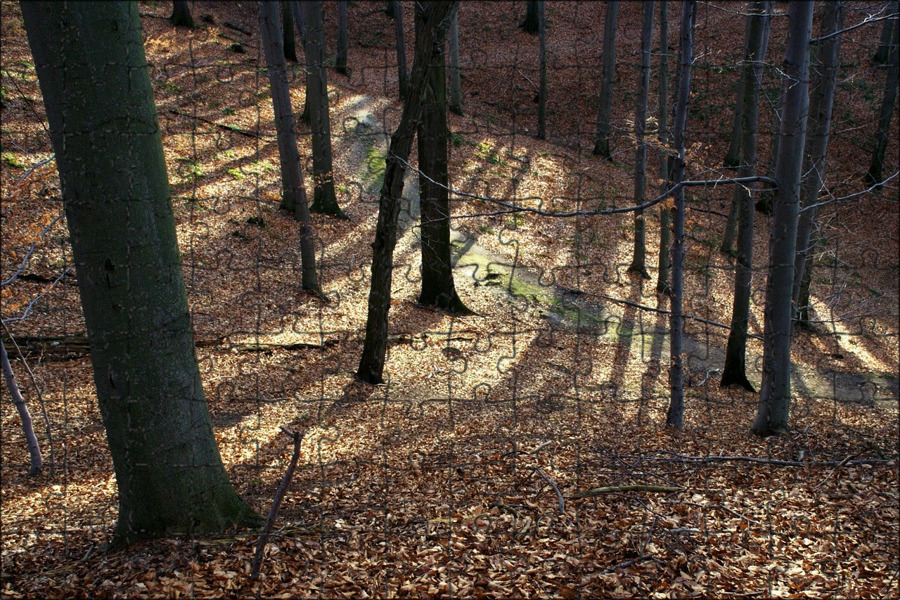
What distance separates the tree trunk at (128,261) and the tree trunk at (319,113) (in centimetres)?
797

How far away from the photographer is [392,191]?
7.39 m

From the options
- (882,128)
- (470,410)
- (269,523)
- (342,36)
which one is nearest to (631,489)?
(269,523)

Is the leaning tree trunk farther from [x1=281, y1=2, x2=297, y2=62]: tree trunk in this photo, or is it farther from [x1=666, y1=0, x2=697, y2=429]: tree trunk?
[x1=281, y1=2, x2=297, y2=62]: tree trunk

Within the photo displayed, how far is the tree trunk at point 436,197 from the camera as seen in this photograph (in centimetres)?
945

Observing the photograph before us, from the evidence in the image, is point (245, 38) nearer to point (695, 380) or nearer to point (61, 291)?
point (61, 291)

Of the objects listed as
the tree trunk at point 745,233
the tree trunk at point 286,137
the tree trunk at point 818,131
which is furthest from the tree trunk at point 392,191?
the tree trunk at point 745,233

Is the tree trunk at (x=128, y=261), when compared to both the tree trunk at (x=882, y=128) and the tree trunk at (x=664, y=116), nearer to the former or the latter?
the tree trunk at (x=664, y=116)

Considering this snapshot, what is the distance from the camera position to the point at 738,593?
3.66m

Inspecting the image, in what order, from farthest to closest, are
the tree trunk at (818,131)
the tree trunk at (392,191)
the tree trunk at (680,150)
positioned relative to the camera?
the tree trunk at (818,131) < the tree trunk at (392,191) < the tree trunk at (680,150)

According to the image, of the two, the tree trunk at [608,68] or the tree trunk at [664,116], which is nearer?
the tree trunk at [664,116]

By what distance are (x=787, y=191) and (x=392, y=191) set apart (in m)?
3.95

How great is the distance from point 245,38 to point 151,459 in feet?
75.5

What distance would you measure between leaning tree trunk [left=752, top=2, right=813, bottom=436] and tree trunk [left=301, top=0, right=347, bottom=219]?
7.79m

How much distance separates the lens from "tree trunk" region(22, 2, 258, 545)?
10.9 feet
